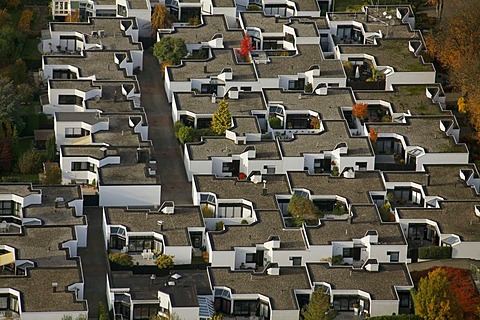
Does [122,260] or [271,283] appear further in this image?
[122,260]

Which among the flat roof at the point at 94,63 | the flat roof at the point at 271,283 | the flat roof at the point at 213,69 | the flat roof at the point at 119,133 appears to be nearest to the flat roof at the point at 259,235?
the flat roof at the point at 271,283

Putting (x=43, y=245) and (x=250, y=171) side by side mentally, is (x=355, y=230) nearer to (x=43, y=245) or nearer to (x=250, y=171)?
(x=250, y=171)

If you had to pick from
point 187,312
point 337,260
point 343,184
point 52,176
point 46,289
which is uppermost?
point 343,184

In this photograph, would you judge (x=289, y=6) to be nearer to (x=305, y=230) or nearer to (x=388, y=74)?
(x=388, y=74)

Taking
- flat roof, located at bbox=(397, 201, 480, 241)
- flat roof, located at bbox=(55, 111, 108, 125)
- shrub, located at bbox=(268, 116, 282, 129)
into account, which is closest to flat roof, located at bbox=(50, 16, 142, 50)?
flat roof, located at bbox=(55, 111, 108, 125)

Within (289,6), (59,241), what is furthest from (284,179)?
(289,6)

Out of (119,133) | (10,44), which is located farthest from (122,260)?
(10,44)

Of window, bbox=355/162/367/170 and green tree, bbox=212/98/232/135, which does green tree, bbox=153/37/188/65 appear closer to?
green tree, bbox=212/98/232/135
